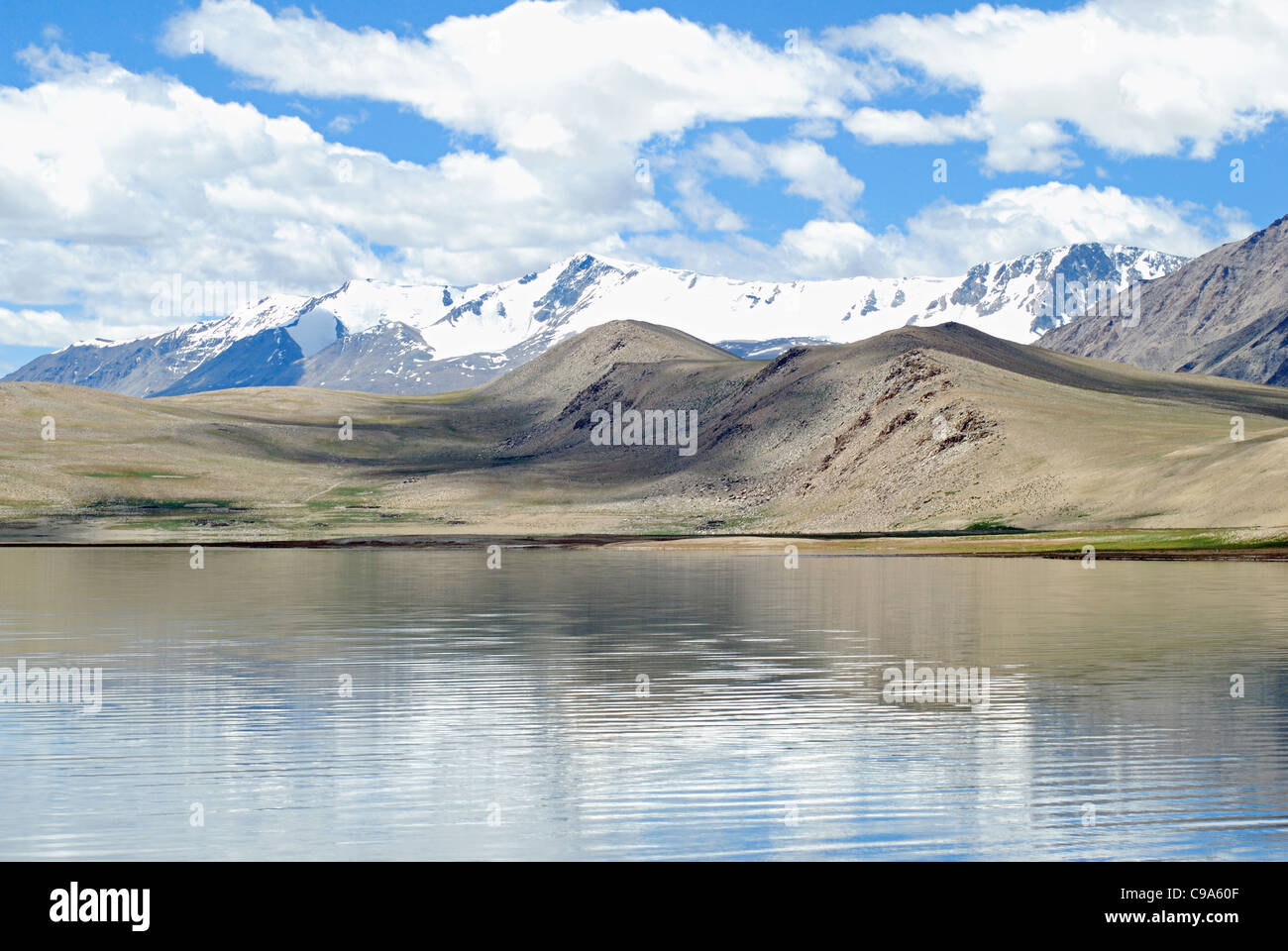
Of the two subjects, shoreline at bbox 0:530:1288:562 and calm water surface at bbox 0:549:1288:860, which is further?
shoreline at bbox 0:530:1288:562

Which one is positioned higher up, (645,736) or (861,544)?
(861,544)

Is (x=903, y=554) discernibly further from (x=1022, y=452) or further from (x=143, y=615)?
(x=143, y=615)

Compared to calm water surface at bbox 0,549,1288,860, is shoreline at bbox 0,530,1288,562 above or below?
above

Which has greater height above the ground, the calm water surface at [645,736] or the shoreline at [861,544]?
the shoreline at [861,544]

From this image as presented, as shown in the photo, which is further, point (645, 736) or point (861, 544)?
point (861, 544)

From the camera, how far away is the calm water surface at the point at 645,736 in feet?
75.5

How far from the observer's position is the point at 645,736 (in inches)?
1253

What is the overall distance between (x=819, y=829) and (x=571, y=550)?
129 metres

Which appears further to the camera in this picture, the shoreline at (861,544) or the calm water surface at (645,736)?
the shoreline at (861,544)

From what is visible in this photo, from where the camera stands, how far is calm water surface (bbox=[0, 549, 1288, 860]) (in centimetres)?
2300
